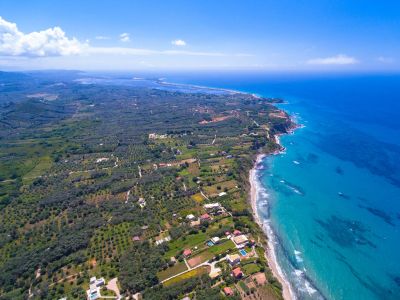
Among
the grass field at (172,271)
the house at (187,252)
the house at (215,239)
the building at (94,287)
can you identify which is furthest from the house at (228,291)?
the building at (94,287)

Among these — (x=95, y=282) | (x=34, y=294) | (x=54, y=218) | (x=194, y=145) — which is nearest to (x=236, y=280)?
(x=95, y=282)

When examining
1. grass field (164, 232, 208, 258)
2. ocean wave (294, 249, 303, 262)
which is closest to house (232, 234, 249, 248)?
grass field (164, 232, 208, 258)

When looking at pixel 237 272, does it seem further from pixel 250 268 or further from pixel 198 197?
pixel 198 197

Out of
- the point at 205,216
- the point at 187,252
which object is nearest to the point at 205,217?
the point at 205,216

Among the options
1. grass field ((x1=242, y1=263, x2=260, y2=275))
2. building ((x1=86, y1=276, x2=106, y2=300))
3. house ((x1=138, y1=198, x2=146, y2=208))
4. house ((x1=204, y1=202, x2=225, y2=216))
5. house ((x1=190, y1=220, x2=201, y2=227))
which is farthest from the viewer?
house ((x1=138, y1=198, x2=146, y2=208))

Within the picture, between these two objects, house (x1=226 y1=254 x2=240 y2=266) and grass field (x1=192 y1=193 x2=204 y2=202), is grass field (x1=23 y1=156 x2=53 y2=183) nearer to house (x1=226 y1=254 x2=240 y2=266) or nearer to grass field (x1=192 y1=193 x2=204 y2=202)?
grass field (x1=192 y1=193 x2=204 y2=202)

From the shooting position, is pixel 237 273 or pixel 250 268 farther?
pixel 250 268

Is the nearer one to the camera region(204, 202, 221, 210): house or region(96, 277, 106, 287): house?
region(96, 277, 106, 287): house
